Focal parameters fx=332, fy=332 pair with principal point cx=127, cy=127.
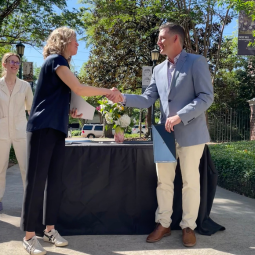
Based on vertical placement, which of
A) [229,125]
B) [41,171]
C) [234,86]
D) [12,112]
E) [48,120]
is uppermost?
[234,86]

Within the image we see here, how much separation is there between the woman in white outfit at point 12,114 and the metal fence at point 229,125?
15.9 meters

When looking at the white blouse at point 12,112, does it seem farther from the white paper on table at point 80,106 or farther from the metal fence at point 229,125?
the metal fence at point 229,125

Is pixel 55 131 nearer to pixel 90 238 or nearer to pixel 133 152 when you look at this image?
pixel 133 152

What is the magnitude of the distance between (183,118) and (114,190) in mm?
1140

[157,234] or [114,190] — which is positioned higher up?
[114,190]

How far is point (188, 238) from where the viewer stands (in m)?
3.21

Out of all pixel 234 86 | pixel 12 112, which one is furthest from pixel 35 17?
pixel 234 86

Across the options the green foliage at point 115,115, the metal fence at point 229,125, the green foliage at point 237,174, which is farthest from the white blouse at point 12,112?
the metal fence at point 229,125

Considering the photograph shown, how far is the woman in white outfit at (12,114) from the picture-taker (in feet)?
13.7

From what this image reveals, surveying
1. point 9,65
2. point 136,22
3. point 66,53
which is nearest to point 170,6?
point 136,22

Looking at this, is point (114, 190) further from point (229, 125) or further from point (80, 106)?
point (229, 125)

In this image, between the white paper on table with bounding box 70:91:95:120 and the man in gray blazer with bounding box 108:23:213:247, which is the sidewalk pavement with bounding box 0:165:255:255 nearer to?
the man in gray blazer with bounding box 108:23:213:247

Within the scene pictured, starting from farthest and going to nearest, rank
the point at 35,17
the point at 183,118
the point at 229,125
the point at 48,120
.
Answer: the point at 229,125
the point at 35,17
the point at 183,118
the point at 48,120

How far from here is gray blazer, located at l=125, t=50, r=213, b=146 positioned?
309 cm
